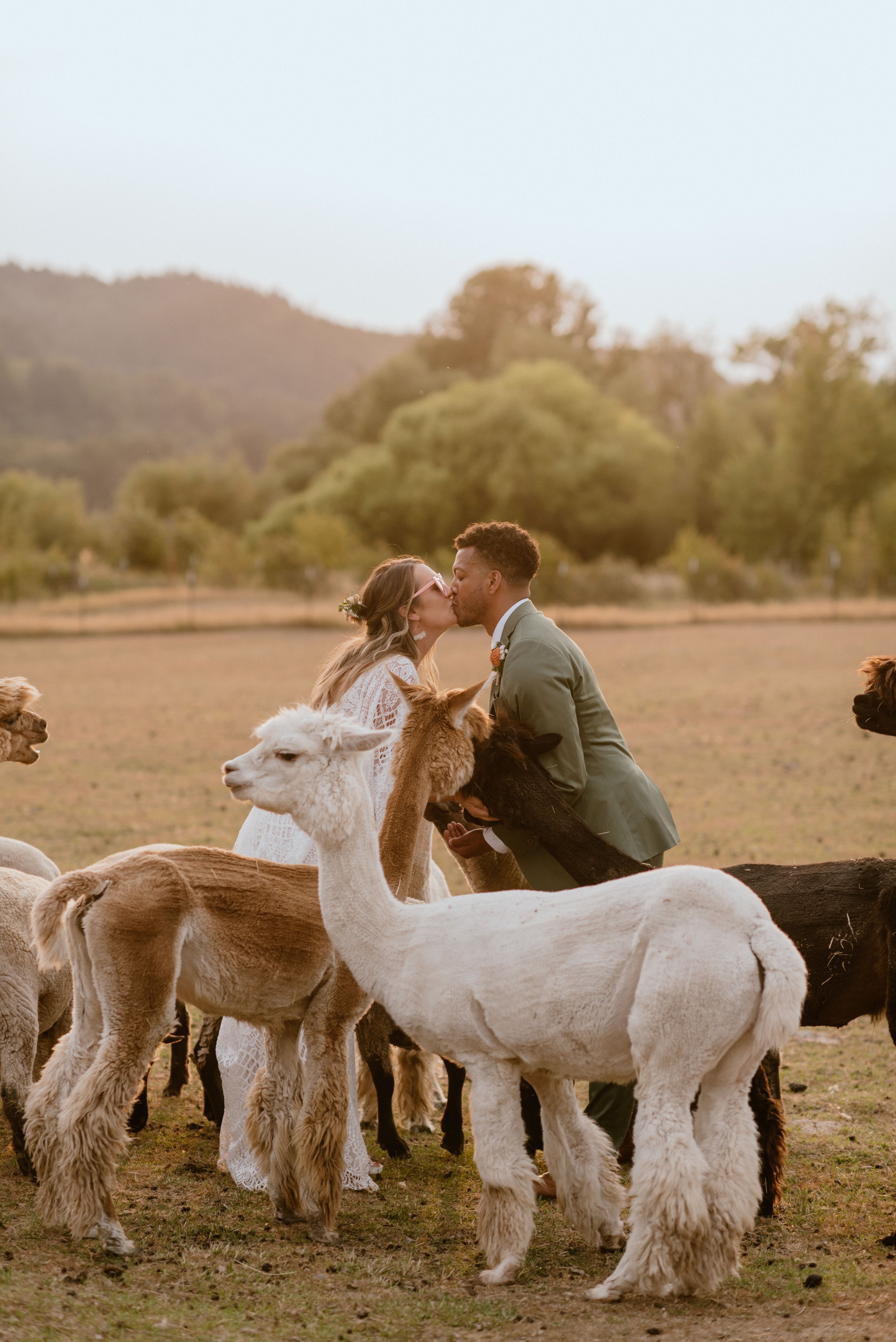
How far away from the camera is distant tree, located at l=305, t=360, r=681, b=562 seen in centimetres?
6938

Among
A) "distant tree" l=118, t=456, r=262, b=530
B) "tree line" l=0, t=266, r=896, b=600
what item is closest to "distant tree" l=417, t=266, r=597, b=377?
"tree line" l=0, t=266, r=896, b=600

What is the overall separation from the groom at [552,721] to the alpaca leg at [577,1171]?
67cm

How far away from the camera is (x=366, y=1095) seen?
5504 millimetres

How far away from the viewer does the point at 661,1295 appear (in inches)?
142

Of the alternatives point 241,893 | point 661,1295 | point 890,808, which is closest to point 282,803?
point 241,893

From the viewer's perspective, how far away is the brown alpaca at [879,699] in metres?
5.23

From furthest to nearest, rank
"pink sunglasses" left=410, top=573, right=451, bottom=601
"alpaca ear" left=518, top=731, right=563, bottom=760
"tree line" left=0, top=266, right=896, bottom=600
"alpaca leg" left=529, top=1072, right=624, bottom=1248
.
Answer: "tree line" left=0, top=266, right=896, bottom=600 < "pink sunglasses" left=410, top=573, right=451, bottom=601 < "alpaca ear" left=518, top=731, right=563, bottom=760 < "alpaca leg" left=529, top=1072, right=624, bottom=1248

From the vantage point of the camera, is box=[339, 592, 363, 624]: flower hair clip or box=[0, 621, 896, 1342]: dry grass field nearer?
box=[0, 621, 896, 1342]: dry grass field

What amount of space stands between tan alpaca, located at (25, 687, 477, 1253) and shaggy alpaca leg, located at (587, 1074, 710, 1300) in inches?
44.5

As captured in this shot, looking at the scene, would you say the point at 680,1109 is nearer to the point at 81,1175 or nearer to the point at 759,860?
the point at 81,1175

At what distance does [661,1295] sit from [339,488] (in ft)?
242

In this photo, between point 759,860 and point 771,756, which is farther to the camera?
point 771,756

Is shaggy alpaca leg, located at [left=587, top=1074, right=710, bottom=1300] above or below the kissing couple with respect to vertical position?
below

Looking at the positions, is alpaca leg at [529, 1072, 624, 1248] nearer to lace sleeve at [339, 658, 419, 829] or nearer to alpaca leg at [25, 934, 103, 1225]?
lace sleeve at [339, 658, 419, 829]
